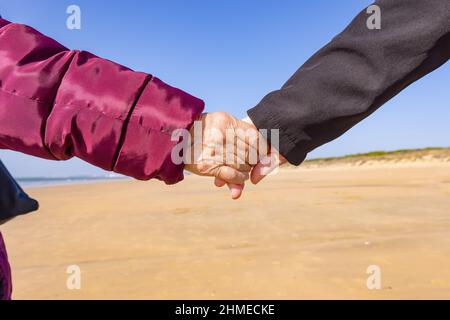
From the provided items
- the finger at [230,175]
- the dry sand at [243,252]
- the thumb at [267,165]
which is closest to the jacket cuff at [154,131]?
the finger at [230,175]

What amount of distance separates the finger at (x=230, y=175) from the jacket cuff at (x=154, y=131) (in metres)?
0.28

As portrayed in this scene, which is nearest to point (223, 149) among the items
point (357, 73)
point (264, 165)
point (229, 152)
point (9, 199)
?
point (229, 152)

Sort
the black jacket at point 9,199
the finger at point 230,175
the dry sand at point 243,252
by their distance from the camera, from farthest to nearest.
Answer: the dry sand at point 243,252 → the finger at point 230,175 → the black jacket at point 9,199

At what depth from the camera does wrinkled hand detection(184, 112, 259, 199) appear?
1.41 m

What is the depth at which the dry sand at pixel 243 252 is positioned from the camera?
10.2 ft

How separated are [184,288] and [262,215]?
3396 mm

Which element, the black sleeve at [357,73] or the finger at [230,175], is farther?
the finger at [230,175]

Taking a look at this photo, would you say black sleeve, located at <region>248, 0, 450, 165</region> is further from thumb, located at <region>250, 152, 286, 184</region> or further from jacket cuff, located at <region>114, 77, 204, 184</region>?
jacket cuff, located at <region>114, 77, 204, 184</region>

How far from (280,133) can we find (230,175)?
0.89 feet

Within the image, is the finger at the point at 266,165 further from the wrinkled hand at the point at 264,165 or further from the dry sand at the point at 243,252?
the dry sand at the point at 243,252

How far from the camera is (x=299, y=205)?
747 cm

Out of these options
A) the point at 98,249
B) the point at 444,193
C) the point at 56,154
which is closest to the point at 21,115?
the point at 56,154

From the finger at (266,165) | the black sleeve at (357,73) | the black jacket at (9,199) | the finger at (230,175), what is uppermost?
the black sleeve at (357,73)
